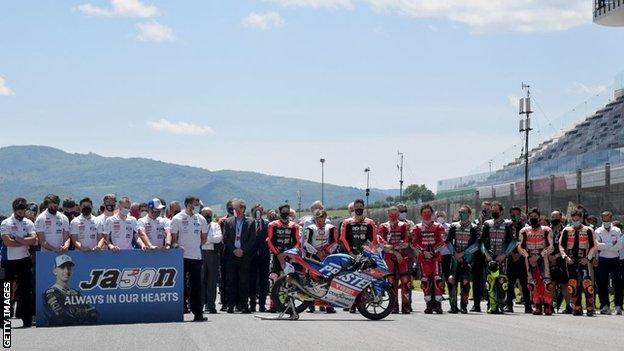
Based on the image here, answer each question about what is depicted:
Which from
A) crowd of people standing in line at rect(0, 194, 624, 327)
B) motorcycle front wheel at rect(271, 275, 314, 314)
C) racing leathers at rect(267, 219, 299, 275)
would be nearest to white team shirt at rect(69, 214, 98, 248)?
crowd of people standing in line at rect(0, 194, 624, 327)

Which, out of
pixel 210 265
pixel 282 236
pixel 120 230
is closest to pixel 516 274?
pixel 282 236

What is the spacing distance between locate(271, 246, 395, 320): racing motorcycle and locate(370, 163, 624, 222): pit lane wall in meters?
11.7

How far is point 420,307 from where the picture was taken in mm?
23703

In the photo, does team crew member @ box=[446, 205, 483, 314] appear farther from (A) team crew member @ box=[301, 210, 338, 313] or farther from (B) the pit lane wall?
(B) the pit lane wall

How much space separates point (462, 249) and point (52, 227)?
755cm

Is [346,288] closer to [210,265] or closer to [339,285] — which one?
[339,285]

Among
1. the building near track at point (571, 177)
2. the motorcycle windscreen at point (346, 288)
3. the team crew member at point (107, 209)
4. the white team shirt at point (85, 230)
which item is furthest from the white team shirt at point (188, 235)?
the building near track at point (571, 177)

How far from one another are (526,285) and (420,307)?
9.02ft

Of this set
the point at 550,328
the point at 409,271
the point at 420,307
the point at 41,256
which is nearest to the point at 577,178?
the point at 420,307

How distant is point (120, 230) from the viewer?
18.8 metres

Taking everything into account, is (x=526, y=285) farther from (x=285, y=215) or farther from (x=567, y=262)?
(x=285, y=215)

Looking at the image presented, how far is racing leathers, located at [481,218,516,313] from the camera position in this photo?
844 inches

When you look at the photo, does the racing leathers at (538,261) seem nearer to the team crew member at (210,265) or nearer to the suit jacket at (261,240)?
the suit jacket at (261,240)

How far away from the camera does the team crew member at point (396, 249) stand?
21094mm
